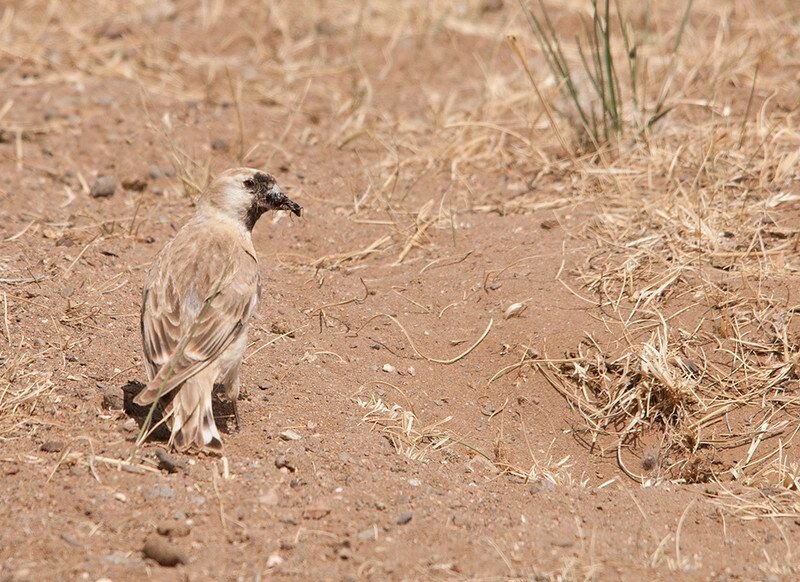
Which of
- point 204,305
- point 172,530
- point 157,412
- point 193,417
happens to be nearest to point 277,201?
point 204,305

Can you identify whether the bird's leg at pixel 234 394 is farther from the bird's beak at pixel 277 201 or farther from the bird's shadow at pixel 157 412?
the bird's beak at pixel 277 201

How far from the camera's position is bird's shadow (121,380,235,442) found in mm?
5059

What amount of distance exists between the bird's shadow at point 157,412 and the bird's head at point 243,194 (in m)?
1.05

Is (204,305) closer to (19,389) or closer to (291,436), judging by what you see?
(291,436)

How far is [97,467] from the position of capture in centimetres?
452

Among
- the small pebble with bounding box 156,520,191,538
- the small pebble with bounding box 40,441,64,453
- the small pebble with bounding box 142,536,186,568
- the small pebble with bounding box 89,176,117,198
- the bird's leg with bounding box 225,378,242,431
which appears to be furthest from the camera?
Answer: the small pebble with bounding box 89,176,117,198

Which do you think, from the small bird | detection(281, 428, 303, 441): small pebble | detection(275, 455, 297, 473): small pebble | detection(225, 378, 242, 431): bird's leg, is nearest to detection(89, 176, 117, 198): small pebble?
the small bird

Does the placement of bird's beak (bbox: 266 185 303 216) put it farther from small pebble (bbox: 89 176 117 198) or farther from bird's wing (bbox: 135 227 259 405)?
small pebble (bbox: 89 176 117 198)

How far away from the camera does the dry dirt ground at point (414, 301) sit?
432 cm

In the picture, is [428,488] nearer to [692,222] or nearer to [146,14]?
[692,222]

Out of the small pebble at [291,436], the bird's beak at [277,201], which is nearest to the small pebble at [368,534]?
Result: the small pebble at [291,436]

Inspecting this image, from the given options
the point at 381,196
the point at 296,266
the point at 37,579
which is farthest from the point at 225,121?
the point at 37,579

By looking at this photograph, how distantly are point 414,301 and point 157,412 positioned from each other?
1.76 metres

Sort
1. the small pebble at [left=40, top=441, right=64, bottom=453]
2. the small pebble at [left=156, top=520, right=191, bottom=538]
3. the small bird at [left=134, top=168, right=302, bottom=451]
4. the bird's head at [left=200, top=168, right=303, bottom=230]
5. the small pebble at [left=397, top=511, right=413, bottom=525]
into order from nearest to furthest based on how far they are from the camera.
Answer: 1. the small pebble at [left=156, top=520, right=191, bottom=538]
2. the small pebble at [left=397, top=511, right=413, bottom=525]
3. the small pebble at [left=40, top=441, right=64, bottom=453]
4. the small bird at [left=134, top=168, right=302, bottom=451]
5. the bird's head at [left=200, top=168, right=303, bottom=230]
